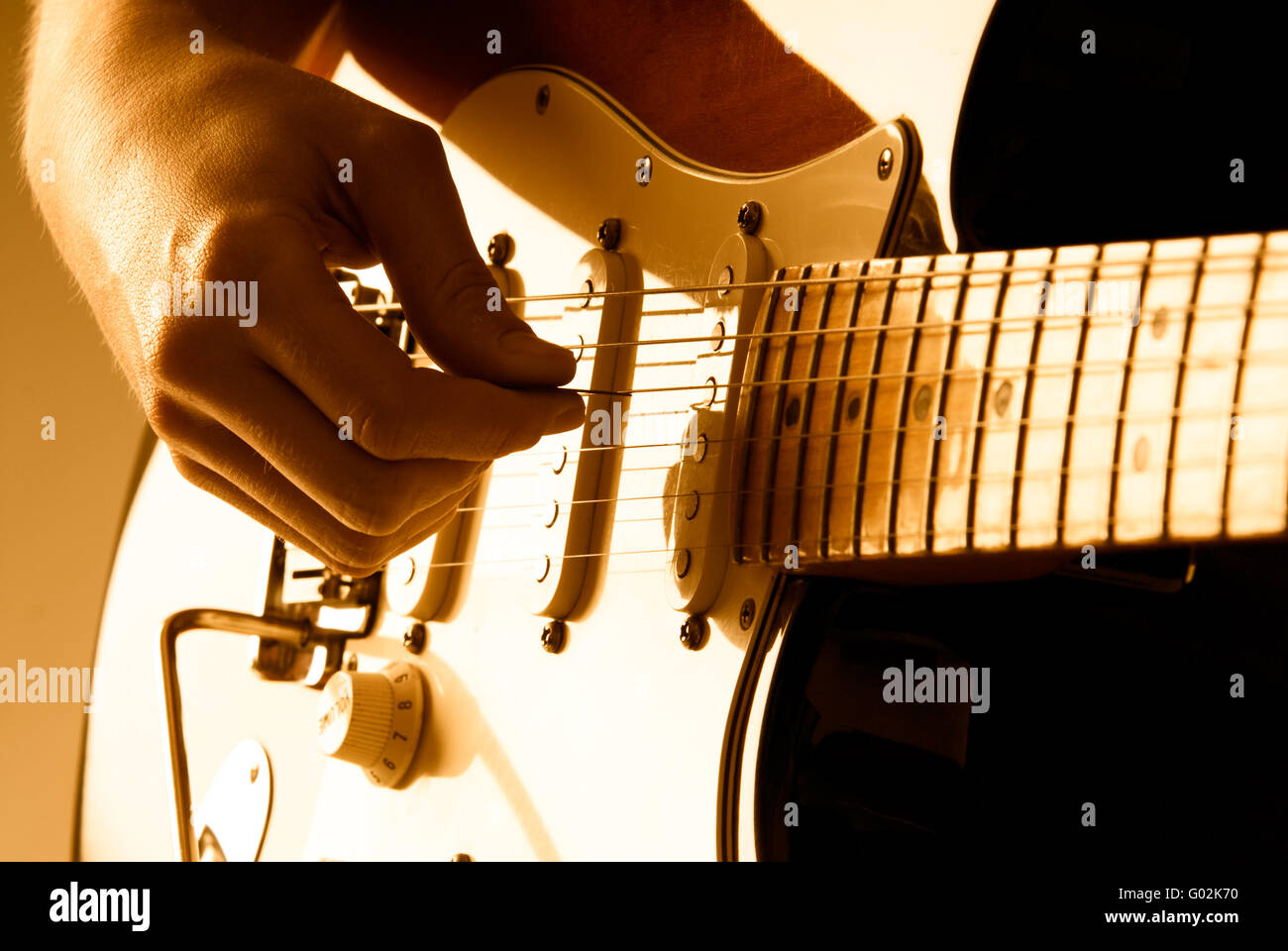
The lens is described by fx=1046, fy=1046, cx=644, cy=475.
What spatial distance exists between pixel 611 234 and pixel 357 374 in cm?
22

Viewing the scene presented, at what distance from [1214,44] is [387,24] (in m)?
0.59

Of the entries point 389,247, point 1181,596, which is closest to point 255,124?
point 389,247

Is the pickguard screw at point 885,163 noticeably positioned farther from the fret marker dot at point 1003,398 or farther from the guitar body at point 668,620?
the fret marker dot at point 1003,398

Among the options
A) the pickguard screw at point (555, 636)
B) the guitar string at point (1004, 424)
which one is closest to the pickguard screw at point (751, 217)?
the guitar string at point (1004, 424)

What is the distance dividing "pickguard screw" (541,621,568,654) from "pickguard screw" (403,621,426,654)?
0.13 metres

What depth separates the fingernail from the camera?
1.49 ft

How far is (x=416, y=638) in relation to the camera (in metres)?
0.68

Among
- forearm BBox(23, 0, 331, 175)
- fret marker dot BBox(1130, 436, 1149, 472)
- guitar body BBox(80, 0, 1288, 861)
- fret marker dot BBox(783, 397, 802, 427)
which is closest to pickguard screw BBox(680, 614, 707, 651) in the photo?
guitar body BBox(80, 0, 1288, 861)

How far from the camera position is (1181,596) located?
1.48 feet

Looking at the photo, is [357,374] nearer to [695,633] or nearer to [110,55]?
[695,633]

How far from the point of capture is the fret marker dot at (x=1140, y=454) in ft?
1.14

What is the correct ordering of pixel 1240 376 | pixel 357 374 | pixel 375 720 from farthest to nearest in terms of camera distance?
pixel 375 720 < pixel 357 374 < pixel 1240 376

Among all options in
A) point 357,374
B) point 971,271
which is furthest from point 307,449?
point 971,271
